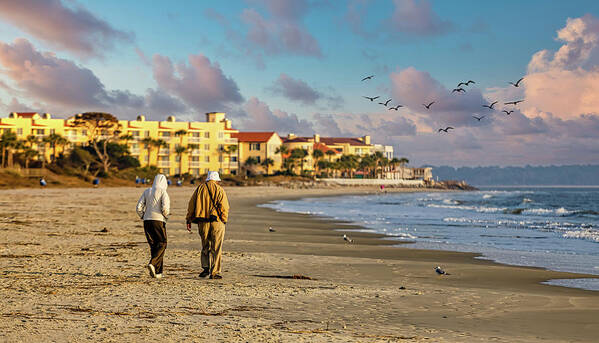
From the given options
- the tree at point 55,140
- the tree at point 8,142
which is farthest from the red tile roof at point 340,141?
the tree at point 8,142

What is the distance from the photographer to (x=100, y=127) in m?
97.5

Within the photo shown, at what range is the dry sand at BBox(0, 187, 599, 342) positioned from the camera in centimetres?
623

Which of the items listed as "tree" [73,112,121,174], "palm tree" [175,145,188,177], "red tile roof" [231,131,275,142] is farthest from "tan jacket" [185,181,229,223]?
"red tile roof" [231,131,275,142]

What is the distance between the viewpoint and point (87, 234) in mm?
16828

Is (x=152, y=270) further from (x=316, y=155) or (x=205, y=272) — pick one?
(x=316, y=155)

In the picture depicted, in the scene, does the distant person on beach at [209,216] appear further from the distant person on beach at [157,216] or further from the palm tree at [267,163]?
the palm tree at [267,163]

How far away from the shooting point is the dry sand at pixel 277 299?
6.23m

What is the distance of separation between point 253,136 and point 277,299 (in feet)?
385

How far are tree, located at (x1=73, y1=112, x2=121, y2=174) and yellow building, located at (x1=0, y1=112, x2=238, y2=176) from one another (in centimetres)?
168

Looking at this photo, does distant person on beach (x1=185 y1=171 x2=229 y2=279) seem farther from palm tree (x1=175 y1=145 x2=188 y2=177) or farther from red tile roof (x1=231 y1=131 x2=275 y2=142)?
red tile roof (x1=231 y1=131 x2=275 y2=142)

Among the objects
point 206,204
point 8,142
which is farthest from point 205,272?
point 8,142

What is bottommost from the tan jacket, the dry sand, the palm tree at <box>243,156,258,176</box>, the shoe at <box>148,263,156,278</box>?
the dry sand

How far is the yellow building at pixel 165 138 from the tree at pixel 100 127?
1675 mm

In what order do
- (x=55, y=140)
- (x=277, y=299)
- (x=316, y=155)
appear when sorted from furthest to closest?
(x=316, y=155) → (x=55, y=140) → (x=277, y=299)
